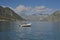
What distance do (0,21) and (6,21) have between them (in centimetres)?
162

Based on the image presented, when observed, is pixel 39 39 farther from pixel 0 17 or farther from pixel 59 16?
pixel 0 17

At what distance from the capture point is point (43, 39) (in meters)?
15.6

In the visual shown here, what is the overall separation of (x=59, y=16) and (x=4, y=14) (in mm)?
13564

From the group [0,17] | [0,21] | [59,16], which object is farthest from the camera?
[0,21]

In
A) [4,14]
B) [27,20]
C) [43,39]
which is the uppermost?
[4,14]

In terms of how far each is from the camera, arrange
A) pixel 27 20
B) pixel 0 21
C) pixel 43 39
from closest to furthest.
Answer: pixel 43 39, pixel 27 20, pixel 0 21

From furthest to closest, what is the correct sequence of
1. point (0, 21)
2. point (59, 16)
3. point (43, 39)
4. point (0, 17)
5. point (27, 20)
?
point (0, 21), point (0, 17), point (59, 16), point (27, 20), point (43, 39)

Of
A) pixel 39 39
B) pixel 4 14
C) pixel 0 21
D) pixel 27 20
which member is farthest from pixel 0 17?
pixel 39 39

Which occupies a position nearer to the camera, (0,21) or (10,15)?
(10,15)

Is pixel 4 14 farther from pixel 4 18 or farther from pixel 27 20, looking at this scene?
pixel 27 20

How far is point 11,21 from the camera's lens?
49.6m

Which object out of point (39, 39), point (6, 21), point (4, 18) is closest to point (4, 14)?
point (4, 18)

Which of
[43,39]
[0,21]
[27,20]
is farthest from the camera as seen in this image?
[0,21]

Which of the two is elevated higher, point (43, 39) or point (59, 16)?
point (59, 16)
